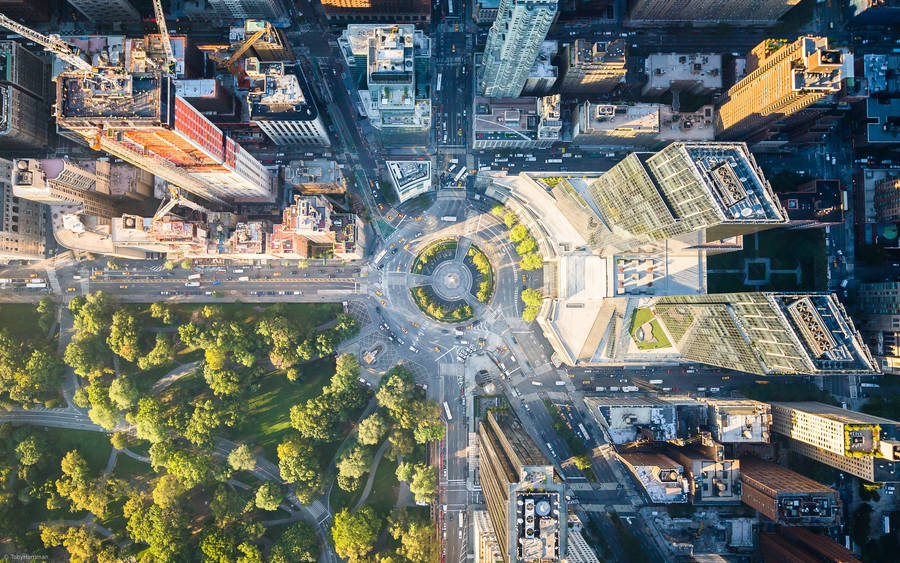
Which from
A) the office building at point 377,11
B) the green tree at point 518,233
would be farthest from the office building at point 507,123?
the office building at point 377,11

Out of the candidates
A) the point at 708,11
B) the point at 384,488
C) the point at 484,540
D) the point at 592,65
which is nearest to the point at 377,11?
the point at 592,65

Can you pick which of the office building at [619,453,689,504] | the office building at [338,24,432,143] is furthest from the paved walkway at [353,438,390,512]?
the office building at [338,24,432,143]

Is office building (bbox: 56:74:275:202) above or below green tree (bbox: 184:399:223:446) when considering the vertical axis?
above

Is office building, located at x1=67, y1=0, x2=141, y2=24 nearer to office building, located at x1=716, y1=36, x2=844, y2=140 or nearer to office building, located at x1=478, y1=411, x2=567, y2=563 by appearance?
office building, located at x1=478, y1=411, x2=567, y2=563

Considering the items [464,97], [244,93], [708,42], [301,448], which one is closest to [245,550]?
[301,448]

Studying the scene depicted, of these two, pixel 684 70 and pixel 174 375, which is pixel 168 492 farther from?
pixel 684 70
